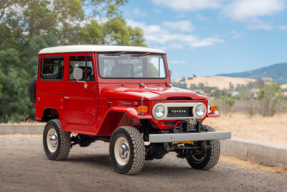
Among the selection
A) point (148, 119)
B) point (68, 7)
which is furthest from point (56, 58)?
point (68, 7)

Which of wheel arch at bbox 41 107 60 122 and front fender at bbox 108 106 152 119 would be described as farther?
wheel arch at bbox 41 107 60 122

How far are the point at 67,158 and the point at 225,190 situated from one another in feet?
15.5


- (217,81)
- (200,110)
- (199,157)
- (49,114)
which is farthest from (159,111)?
(217,81)

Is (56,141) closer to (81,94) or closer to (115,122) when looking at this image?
(81,94)

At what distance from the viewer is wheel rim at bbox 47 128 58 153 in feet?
32.3

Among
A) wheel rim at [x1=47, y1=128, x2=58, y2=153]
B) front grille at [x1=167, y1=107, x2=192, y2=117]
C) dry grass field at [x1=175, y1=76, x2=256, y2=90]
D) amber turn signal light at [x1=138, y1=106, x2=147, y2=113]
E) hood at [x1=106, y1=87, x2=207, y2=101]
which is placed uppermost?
dry grass field at [x1=175, y1=76, x2=256, y2=90]

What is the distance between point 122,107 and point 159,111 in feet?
2.35

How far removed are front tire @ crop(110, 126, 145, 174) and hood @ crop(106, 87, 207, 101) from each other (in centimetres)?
61

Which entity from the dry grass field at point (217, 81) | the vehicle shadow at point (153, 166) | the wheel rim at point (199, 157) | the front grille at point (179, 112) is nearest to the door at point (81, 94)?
the vehicle shadow at point (153, 166)

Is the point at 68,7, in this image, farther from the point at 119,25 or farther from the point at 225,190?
the point at 225,190

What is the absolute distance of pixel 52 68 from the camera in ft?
33.1

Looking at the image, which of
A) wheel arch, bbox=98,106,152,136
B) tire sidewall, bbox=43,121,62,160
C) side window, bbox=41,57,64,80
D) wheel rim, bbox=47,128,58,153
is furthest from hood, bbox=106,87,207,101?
wheel rim, bbox=47,128,58,153

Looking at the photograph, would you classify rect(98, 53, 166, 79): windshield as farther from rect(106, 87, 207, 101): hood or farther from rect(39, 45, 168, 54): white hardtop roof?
rect(106, 87, 207, 101): hood

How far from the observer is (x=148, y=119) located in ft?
26.0
